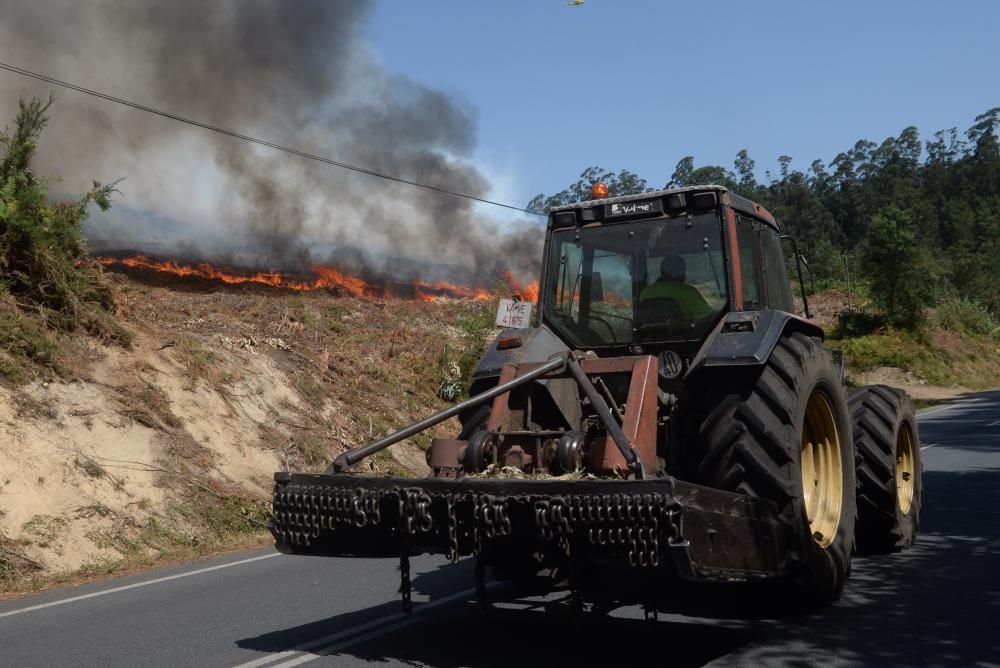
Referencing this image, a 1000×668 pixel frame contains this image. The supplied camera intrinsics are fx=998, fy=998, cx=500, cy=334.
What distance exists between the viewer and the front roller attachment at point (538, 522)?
4379mm

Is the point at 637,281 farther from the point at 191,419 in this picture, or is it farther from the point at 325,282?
the point at 325,282

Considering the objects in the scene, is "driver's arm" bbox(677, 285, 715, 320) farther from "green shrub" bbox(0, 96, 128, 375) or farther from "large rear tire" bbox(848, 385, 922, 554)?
"green shrub" bbox(0, 96, 128, 375)

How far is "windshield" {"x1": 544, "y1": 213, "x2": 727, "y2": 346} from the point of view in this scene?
6.70 metres

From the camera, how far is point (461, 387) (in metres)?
17.7

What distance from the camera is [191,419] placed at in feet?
41.8

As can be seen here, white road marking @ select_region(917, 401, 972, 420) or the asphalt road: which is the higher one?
white road marking @ select_region(917, 401, 972, 420)

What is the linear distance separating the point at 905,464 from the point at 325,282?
16.5 meters

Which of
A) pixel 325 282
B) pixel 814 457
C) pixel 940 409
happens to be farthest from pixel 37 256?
pixel 940 409

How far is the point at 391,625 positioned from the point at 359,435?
883cm

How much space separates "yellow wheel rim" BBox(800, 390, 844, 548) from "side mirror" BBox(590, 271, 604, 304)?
63.5 inches

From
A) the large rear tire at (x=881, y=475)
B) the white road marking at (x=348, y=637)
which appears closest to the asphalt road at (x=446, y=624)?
the white road marking at (x=348, y=637)

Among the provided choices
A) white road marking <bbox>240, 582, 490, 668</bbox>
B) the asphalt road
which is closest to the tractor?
the asphalt road

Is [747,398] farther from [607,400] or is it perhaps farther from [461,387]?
[461,387]

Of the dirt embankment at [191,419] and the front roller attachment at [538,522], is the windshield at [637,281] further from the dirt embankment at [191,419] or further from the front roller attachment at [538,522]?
→ the dirt embankment at [191,419]
